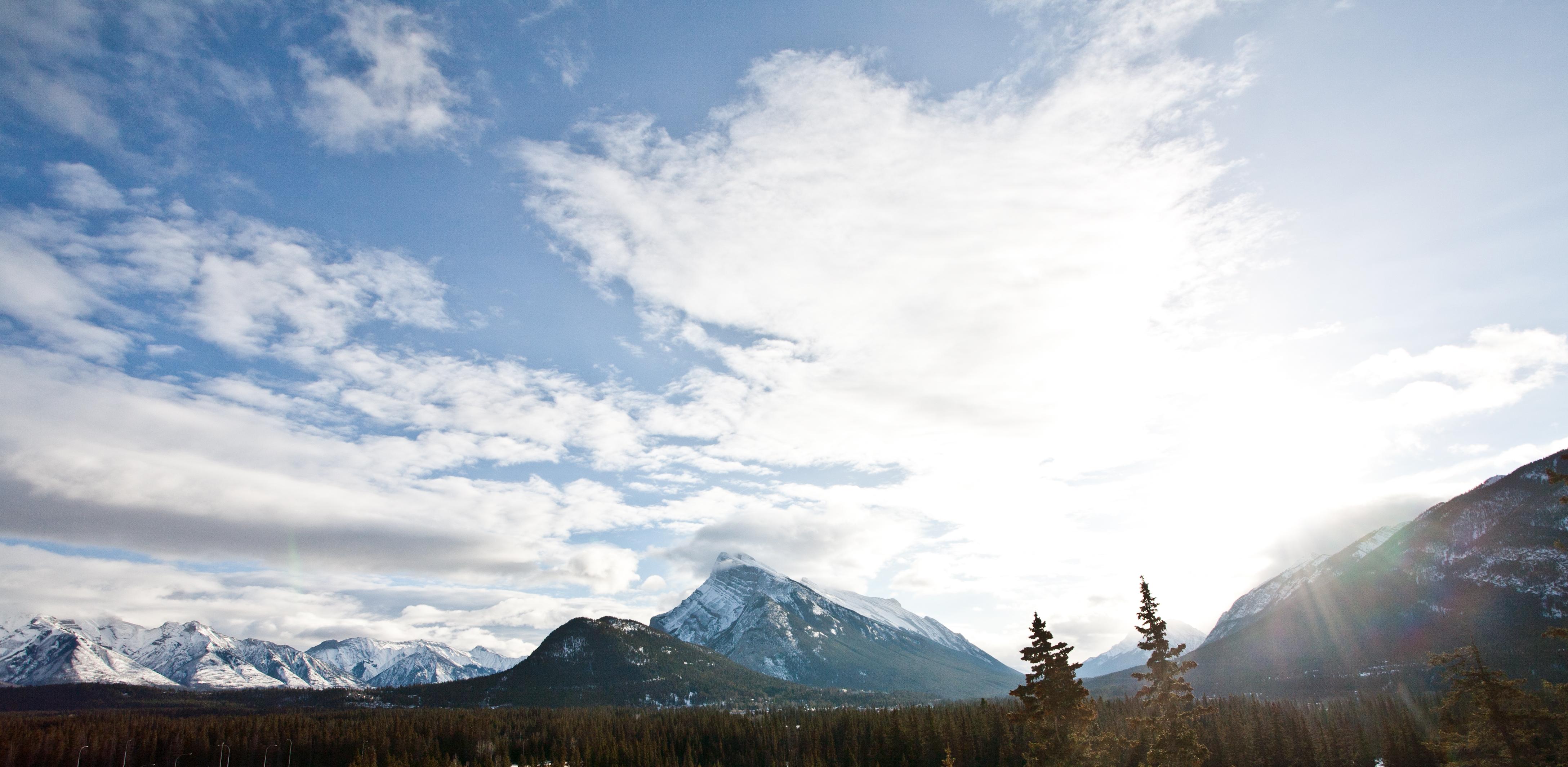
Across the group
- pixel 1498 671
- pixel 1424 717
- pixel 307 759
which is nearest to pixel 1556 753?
pixel 1498 671

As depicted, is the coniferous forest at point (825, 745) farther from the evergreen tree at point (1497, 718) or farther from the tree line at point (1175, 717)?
the evergreen tree at point (1497, 718)

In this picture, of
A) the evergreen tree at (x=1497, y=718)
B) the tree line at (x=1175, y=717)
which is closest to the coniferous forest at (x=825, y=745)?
the tree line at (x=1175, y=717)

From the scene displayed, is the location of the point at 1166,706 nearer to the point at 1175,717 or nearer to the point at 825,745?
the point at 1175,717

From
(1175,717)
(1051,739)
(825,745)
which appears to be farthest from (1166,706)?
(825,745)

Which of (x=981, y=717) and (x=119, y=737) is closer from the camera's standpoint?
(x=981, y=717)

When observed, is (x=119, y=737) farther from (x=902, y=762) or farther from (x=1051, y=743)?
(x=1051, y=743)

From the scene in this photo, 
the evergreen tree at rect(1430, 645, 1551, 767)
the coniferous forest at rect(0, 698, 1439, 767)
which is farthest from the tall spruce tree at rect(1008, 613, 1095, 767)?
the coniferous forest at rect(0, 698, 1439, 767)

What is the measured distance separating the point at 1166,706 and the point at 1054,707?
784 cm

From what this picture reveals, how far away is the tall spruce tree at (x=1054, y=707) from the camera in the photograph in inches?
1748

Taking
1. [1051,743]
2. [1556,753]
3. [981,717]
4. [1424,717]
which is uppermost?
[1051,743]

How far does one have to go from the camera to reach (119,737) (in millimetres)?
197625

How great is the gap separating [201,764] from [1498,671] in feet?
850

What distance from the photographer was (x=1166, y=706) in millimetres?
46062

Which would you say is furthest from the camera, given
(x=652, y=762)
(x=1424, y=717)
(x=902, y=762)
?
(x=1424, y=717)
